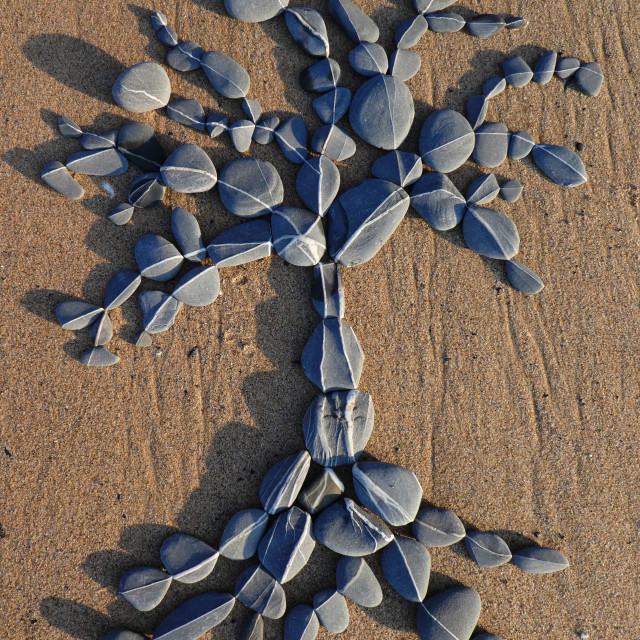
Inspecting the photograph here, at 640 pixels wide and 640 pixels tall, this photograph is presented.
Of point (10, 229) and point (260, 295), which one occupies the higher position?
point (260, 295)

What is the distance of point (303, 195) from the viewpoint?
2.15 metres

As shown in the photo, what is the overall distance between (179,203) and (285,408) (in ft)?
3.70

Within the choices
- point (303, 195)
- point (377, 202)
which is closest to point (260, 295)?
point (303, 195)

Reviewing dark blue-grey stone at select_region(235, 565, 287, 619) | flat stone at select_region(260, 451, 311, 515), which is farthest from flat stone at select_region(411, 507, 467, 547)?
dark blue-grey stone at select_region(235, 565, 287, 619)

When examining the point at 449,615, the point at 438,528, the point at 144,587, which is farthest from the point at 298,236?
the point at 449,615

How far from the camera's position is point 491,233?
2.16 meters

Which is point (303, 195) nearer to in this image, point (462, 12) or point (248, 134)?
point (248, 134)

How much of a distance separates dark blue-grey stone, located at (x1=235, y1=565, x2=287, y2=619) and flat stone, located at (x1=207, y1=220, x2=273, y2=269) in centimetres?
144

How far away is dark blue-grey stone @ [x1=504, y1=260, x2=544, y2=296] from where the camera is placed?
2191 mm

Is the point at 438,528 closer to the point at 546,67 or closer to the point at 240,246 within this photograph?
the point at 240,246

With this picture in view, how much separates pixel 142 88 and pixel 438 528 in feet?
8.17

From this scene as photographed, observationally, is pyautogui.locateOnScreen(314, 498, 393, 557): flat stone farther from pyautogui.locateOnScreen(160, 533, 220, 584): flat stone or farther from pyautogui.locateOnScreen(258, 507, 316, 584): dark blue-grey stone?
pyautogui.locateOnScreen(160, 533, 220, 584): flat stone

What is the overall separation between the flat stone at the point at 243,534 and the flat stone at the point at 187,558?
0.24 ft

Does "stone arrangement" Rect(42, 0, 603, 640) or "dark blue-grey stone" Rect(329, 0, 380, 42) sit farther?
"dark blue-grey stone" Rect(329, 0, 380, 42)
